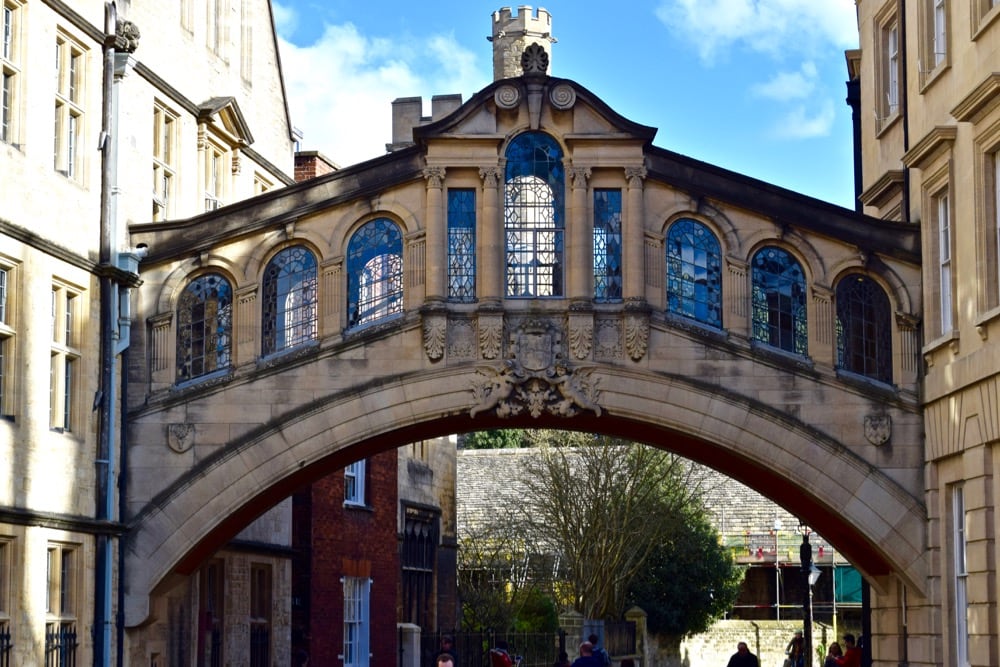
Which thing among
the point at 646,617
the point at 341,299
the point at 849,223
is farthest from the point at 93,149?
the point at 646,617

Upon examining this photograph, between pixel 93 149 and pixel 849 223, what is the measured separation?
33.1 feet

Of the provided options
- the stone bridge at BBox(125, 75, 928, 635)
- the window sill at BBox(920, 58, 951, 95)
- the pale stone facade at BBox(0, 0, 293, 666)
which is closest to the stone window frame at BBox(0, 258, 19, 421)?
the pale stone facade at BBox(0, 0, 293, 666)

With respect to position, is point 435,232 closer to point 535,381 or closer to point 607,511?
point 535,381

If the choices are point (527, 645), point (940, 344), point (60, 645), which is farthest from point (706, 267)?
point (527, 645)

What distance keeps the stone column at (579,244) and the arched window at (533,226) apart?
232 mm

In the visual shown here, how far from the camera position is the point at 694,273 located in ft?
82.4

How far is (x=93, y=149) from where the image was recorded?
24.1m

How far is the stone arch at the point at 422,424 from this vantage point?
79.9ft

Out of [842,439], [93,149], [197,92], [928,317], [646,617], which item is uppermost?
[197,92]

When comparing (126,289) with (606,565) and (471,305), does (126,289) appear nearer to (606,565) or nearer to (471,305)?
(471,305)

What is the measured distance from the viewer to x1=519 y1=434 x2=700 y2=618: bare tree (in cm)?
4456

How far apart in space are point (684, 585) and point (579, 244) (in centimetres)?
2641

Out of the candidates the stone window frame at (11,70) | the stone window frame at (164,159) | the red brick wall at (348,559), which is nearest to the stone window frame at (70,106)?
the stone window frame at (11,70)

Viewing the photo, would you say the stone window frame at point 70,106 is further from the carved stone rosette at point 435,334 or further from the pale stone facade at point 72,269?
the carved stone rosette at point 435,334
